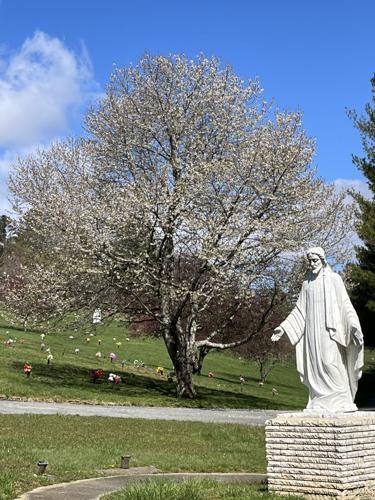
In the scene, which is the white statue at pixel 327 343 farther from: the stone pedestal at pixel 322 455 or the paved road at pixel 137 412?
the paved road at pixel 137 412

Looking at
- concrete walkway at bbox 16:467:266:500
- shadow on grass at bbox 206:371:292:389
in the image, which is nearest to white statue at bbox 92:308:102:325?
shadow on grass at bbox 206:371:292:389

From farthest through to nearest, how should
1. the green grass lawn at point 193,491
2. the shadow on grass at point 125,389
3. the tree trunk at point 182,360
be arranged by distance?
the tree trunk at point 182,360
the shadow on grass at point 125,389
the green grass lawn at point 193,491

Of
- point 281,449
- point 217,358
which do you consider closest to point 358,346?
point 281,449

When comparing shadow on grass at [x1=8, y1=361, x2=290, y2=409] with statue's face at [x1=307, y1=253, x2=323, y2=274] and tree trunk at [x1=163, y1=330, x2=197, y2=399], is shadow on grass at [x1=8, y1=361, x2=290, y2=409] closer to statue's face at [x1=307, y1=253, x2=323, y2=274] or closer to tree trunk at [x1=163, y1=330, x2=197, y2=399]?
tree trunk at [x1=163, y1=330, x2=197, y2=399]

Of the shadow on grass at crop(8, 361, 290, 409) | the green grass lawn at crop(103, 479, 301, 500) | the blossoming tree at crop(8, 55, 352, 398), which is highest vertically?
the blossoming tree at crop(8, 55, 352, 398)

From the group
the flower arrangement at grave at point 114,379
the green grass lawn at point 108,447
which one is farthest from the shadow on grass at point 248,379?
the green grass lawn at point 108,447

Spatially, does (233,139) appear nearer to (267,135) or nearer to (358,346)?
(267,135)

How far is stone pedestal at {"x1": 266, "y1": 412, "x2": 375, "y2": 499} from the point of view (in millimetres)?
8383

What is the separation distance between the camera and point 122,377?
1185 inches

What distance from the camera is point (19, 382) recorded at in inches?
926

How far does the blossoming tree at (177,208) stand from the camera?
82.3ft

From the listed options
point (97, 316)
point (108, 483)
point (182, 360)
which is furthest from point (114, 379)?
point (108, 483)

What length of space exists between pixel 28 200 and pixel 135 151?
4.77 metres

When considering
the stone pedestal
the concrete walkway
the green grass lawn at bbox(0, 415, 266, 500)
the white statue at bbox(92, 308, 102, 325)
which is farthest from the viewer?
the white statue at bbox(92, 308, 102, 325)
